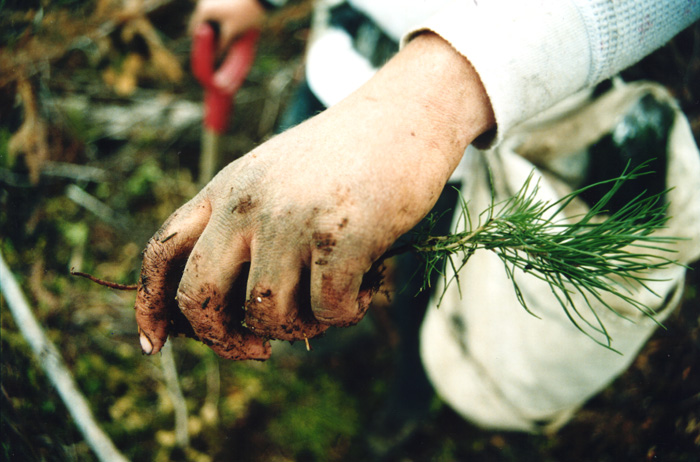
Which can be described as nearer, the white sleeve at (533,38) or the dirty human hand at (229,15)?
the white sleeve at (533,38)

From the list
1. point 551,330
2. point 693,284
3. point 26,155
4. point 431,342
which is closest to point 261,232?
point 551,330

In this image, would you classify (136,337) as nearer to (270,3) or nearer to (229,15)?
(229,15)

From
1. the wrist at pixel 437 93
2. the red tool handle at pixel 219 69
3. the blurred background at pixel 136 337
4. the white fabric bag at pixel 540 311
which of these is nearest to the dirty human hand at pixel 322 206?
the wrist at pixel 437 93

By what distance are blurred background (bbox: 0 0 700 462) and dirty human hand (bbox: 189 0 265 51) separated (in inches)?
24.2

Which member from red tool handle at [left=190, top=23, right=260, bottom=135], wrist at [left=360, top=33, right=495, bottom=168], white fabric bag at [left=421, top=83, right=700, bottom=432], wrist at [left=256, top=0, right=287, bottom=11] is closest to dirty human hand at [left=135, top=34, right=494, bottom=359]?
wrist at [left=360, top=33, right=495, bottom=168]

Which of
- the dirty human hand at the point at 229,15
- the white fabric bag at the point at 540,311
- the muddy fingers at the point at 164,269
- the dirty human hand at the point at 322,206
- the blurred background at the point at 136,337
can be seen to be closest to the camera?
the dirty human hand at the point at 322,206

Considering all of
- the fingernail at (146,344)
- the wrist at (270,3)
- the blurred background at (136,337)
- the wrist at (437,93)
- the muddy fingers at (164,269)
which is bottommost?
the blurred background at (136,337)

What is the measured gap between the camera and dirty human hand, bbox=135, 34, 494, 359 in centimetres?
61

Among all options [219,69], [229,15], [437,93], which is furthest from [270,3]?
[437,93]

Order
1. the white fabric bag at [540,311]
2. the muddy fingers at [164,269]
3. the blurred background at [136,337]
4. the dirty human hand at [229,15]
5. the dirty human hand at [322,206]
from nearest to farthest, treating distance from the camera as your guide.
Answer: the dirty human hand at [322,206], the muddy fingers at [164,269], the white fabric bag at [540,311], the blurred background at [136,337], the dirty human hand at [229,15]

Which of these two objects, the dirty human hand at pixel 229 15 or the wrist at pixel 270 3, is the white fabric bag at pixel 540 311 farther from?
the dirty human hand at pixel 229 15

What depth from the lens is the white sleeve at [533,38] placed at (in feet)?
2.24

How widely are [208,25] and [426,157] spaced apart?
5.09 ft

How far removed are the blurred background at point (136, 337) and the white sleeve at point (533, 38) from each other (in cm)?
60
